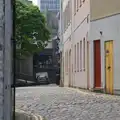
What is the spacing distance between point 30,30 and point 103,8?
3608 centimetres

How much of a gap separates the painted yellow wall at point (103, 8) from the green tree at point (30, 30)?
32.5 m

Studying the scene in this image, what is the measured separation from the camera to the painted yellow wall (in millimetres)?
19594

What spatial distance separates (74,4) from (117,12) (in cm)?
1364

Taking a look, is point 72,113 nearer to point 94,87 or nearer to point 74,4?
point 94,87

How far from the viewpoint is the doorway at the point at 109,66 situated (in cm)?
2001

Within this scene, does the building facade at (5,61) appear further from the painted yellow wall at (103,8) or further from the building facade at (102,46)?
the painted yellow wall at (103,8)

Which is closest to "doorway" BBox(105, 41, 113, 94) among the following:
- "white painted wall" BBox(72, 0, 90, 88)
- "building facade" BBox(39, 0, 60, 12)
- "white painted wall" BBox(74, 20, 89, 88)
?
"white painted wall" BBox(72, 0, 90, 88)

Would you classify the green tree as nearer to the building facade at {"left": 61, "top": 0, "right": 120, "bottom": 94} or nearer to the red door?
the building facade at {"left": 61, "top": 0, "right": 120, "bottom": 94}

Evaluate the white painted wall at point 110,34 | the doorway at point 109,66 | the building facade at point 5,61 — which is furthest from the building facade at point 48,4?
the building facade at point 5,61

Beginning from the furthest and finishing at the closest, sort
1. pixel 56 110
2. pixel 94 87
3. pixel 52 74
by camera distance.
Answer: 1. pixel 52 74
2. pixel 94 87
3. pixel 56 110

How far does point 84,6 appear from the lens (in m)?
25.3

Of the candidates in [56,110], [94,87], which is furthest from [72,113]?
[94,87]

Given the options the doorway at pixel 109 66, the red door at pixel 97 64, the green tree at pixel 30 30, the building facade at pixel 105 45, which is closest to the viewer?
the building facade at pixel 105 45

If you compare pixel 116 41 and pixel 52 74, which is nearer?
pixel 116 41
